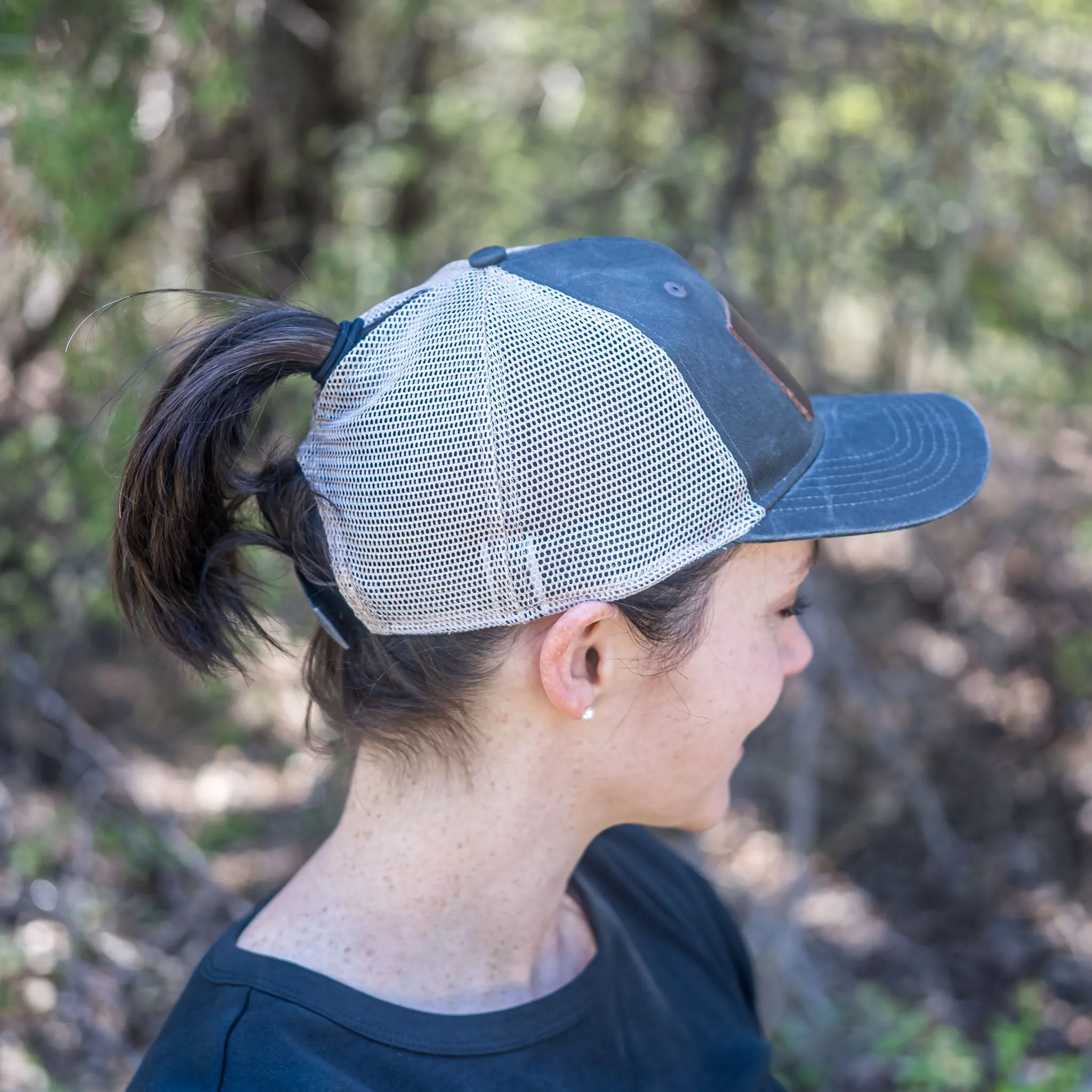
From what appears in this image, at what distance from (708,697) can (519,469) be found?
15.9 inches

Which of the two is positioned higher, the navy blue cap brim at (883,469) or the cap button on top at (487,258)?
the cap button on top at (487,258)

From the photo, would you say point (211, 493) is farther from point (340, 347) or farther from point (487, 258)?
point (487, 258)

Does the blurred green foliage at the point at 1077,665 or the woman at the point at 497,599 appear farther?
the blurred green foliage at the point at 1077,665

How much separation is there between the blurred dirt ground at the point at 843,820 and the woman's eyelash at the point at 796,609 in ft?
4.22

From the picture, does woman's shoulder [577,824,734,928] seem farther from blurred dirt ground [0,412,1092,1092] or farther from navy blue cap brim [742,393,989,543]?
blurred dirt ground [0,412,1092,1092]

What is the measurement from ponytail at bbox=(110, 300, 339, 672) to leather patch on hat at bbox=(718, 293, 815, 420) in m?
Result: 0.49

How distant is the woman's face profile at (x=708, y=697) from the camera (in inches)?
52.6

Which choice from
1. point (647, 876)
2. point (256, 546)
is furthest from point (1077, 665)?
point (256, 546)

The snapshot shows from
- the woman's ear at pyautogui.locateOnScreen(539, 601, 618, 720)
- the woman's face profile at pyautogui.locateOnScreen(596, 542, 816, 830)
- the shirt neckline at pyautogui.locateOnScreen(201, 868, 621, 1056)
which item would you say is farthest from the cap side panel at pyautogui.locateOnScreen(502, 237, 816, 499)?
the shirt neckline at pyautogui.locateOnScreen(201, 868, 621, 1056)

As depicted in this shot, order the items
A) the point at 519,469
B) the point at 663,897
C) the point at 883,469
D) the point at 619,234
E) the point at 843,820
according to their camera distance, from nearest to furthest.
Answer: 1. the point at 519,469
2. the point at 883,469
3. the point at 663,897
4. the point at 619,234
5. the point at 843,820

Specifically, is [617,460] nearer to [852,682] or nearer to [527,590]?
[527,590]

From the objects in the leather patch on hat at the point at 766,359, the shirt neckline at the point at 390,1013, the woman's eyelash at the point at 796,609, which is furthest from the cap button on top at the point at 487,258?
the shirt neckline at the point at 390,1013

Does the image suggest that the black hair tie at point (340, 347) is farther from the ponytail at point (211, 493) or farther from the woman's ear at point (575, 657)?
the woman's ear at point (575, 657)

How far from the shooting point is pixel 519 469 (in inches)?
46.0
